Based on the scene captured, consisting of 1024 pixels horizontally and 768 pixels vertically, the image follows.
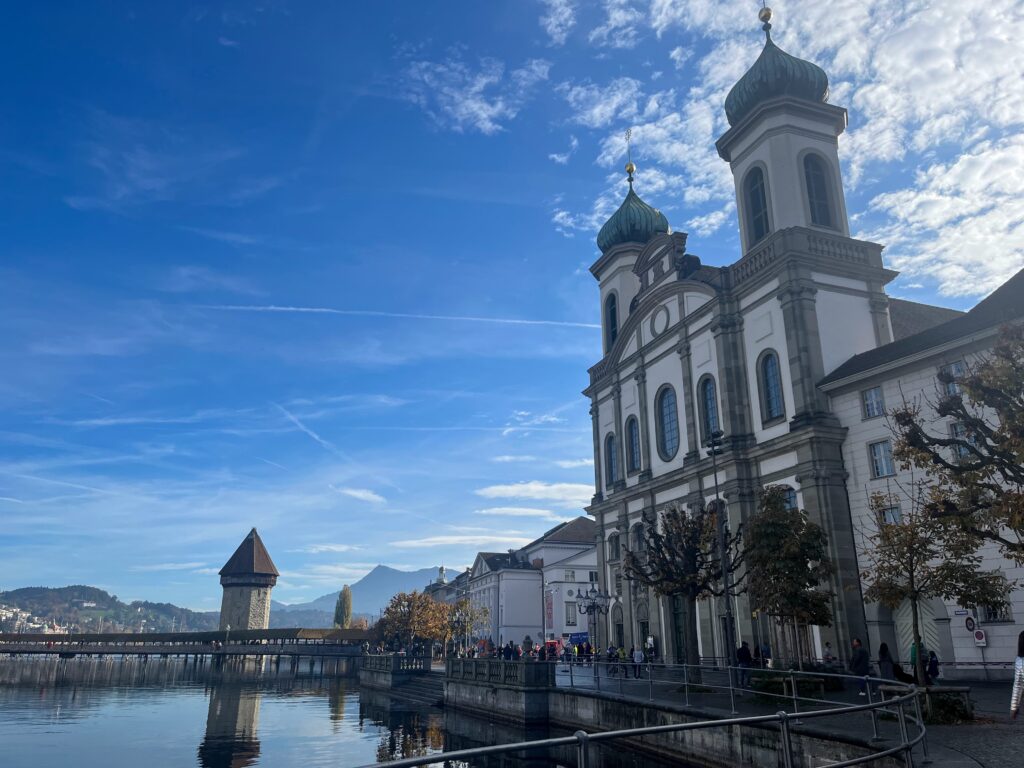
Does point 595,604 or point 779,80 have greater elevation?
point 779,80

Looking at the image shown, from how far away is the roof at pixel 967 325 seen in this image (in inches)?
1036

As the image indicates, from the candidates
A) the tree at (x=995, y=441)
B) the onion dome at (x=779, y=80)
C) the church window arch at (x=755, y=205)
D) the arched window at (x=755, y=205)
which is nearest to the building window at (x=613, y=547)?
the church window arch at (x=755, y=205)

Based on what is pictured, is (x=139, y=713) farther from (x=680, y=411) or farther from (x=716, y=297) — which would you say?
(x=716, y=297)

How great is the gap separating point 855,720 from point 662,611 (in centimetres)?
2603

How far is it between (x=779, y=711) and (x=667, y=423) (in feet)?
104

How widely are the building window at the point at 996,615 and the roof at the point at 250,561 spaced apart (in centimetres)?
Result: 11468

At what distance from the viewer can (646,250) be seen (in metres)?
46.7

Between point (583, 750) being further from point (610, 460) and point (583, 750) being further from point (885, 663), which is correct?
point (610, 460)

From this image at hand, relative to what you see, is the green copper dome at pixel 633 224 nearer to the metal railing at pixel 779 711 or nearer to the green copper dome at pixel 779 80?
the green copper dome at pixel 779 80

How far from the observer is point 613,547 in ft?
159

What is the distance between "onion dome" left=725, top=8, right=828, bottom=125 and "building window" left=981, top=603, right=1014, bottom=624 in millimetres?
26075

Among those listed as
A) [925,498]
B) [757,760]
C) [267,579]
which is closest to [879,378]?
[925,498]

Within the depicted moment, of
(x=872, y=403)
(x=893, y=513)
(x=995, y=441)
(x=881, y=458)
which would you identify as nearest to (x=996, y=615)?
(x=893, y=513)

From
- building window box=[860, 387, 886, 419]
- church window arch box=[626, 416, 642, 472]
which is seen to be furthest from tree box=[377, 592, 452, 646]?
building window box=[860, 387, 886, 419]
